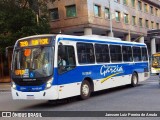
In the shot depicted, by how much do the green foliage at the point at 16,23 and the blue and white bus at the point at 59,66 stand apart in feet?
56.5

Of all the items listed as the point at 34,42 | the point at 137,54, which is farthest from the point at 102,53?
the point at 137,54

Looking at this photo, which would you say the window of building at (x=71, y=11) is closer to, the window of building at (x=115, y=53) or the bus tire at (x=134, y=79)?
the bus tire at (x=134, y=79)

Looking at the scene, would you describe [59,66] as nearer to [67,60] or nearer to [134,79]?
[67,60]

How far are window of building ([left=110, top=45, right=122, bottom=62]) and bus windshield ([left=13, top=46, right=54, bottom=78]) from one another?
535cm

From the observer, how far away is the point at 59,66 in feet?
44.9

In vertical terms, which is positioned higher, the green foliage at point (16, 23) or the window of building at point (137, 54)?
the green foliage at point (16, 23)

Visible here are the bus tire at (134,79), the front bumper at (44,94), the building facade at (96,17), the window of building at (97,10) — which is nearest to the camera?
the front bumper at (44,94)

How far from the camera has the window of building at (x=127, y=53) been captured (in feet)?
64.5

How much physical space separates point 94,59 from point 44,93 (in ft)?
13.4

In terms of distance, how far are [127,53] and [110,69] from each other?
106 inches

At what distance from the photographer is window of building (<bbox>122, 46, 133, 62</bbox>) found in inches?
774

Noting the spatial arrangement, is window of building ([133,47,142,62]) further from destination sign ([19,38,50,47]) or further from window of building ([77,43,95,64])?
destination sign ([19,38,50,47])

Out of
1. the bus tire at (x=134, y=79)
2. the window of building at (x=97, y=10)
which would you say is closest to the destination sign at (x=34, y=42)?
the bus tire at (x=134, y=79)

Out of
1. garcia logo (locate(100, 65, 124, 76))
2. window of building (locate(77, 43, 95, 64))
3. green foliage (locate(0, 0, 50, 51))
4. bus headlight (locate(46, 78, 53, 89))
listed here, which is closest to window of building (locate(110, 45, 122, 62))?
garcia logo (locate(100, 65, 124, 76))
